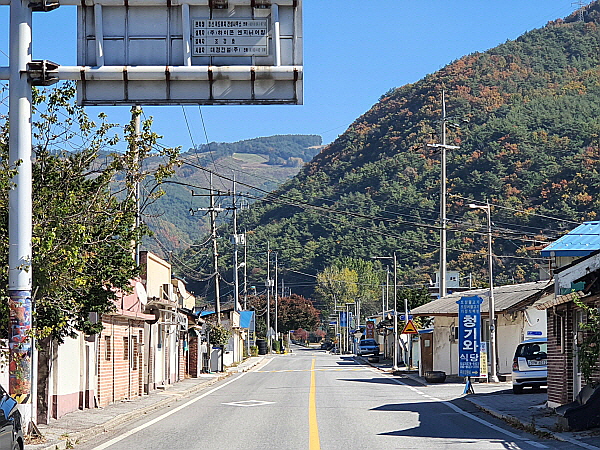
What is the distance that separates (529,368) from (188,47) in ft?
66.3

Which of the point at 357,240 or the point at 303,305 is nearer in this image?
the point at 357,240

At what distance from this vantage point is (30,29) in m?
15.0

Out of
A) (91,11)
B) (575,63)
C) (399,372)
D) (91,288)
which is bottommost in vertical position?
(399,372)

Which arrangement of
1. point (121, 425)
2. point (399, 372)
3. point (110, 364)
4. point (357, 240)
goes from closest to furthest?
point (121, 425) < point (110, 364) < point (399, 372) < point (357, 240)

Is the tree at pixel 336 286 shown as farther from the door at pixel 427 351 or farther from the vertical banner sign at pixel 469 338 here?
the vertical banner sign at pixel 469 338

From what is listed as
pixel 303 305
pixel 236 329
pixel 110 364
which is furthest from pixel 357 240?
pixel 110 364

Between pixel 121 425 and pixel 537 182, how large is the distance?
65.4 metres

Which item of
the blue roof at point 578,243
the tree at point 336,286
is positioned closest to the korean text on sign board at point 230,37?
the blue roof at point 578,243

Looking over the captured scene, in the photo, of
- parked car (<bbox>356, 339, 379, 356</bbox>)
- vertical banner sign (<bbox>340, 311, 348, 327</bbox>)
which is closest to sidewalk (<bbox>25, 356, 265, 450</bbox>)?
parked car (<bbox>356, 339, 379, 356</bbox>)

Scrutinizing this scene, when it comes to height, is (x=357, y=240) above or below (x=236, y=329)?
above

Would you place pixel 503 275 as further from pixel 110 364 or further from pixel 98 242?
pixel 98 242

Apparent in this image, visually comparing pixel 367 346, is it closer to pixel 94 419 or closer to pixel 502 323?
pixel 502 323

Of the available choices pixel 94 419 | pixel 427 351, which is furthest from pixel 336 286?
pixel 94 419

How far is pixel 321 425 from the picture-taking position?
19.1m
